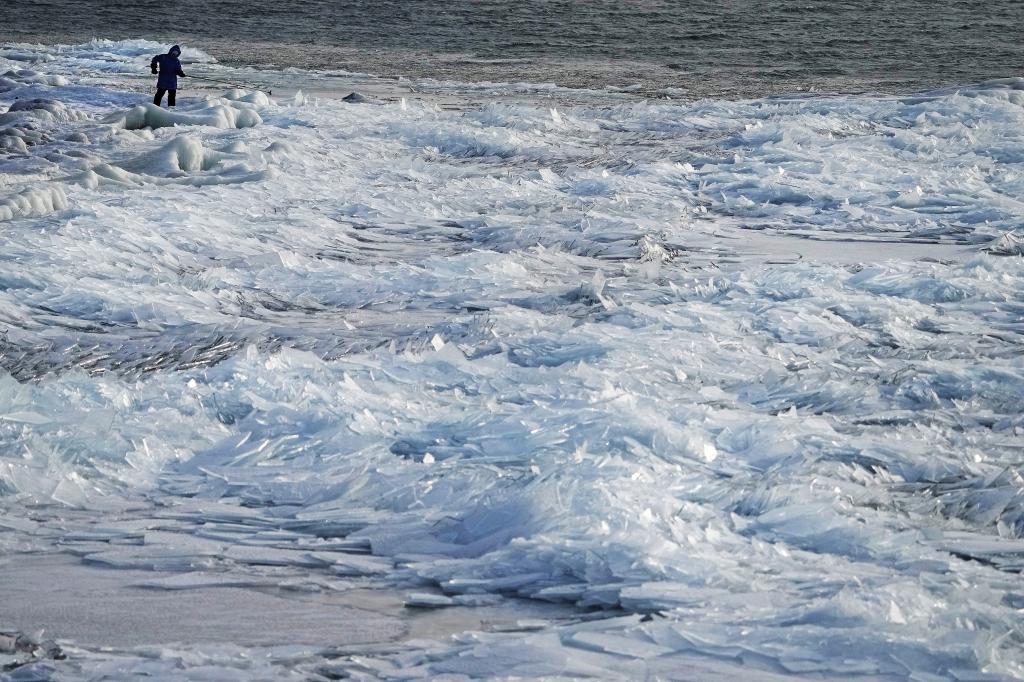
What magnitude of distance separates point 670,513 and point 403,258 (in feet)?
13.2

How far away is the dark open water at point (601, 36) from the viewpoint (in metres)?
18.2

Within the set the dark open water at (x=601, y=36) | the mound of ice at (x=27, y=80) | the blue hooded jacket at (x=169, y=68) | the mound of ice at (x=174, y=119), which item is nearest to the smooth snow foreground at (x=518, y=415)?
the mound of ice at (x=174, y=119)

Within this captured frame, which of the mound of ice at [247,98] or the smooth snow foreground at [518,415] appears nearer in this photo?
the smooth snow foreground at [518,415]

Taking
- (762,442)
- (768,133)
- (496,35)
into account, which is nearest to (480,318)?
(762,442)

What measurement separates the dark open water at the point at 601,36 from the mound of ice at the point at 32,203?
32.7ft

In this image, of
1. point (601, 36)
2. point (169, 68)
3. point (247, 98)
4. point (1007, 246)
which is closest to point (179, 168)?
point (247, 98)

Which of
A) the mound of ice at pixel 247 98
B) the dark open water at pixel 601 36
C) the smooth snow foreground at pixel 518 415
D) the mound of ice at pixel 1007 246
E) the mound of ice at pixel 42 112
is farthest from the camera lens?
the dark open water at pixel 601 36

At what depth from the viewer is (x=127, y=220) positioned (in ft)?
25.2

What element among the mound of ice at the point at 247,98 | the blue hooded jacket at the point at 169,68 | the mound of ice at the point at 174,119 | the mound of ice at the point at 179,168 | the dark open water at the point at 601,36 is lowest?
the mound of ice at the point at 179,168

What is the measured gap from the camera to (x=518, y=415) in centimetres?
473

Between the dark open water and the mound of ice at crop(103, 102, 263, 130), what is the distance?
250 inches

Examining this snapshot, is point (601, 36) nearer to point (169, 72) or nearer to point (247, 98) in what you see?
point (247, 98)

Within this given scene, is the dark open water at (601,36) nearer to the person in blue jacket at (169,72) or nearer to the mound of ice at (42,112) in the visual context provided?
the person in blue jacket at (169,72)

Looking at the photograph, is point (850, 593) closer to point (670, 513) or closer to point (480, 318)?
point (670, 513)
